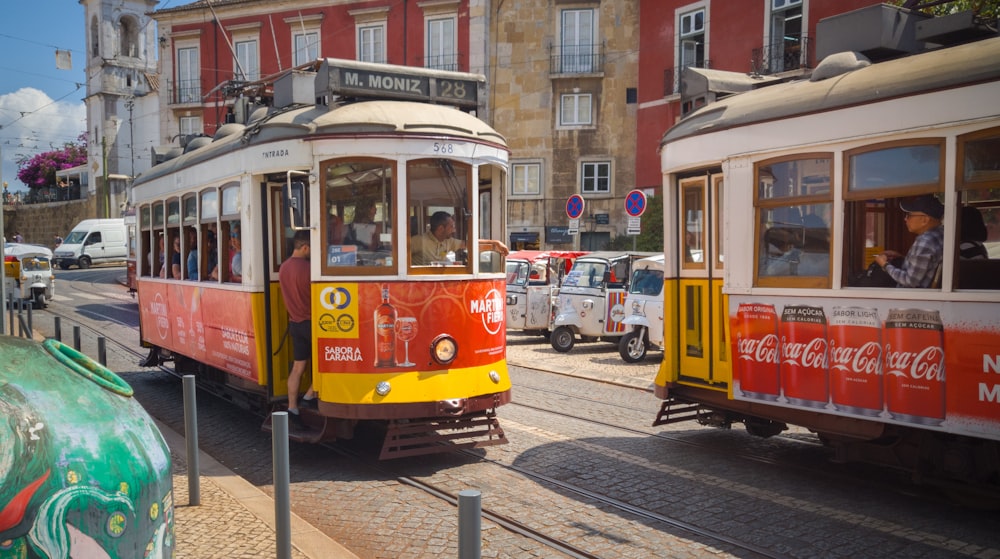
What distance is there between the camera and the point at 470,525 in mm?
3062

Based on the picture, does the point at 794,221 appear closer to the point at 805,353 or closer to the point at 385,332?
the point at 805,353

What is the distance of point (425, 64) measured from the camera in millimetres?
34938

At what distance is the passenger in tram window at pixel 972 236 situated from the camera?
19.3 ft

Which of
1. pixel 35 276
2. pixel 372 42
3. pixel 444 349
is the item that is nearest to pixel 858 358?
pixel 444 349

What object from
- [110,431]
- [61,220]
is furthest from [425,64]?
[61,220]

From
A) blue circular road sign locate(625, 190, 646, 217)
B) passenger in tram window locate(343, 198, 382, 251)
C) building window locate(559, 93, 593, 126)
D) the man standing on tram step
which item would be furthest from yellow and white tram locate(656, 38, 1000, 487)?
building window locate(559, 93, 593, 126)

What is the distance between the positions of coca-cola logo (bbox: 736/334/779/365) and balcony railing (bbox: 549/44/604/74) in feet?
89.8

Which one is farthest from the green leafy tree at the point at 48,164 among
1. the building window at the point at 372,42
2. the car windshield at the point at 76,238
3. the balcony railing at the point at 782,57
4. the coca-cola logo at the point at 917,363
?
the coca-cola logo at the point at 917,363

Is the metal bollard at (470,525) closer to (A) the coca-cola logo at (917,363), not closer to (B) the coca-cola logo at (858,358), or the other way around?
(A) the coca-cola logo at (917,363)

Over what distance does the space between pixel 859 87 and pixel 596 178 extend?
2734 centimetres

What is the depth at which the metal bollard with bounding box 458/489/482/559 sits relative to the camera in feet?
10.00

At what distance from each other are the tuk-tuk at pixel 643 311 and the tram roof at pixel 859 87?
7.54m

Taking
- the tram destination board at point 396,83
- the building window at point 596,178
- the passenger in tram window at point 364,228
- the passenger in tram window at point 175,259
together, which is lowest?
the passenger in tram window at point 175,259

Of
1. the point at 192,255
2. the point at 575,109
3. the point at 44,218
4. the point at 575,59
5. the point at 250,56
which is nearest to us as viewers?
the point at 192,255
